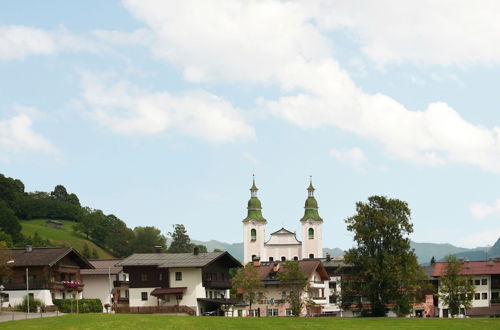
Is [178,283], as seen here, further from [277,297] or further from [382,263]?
[382,263]

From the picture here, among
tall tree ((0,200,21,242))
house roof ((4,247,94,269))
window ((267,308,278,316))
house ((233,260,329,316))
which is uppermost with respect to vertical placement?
tall tree ((0,200,21,242))

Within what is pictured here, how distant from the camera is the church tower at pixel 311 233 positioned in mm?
173375

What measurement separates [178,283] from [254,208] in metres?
90.1

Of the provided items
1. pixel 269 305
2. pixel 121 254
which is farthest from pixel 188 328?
pixel 121 254

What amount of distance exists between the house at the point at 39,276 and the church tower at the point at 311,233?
88.7 meters

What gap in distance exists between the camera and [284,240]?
175 meters

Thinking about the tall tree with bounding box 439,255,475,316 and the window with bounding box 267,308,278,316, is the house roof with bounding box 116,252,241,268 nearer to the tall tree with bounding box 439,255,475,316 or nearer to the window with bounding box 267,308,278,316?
the window with bounding box 267,308,278,316

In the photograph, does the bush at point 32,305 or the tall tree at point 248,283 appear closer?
the bush at point 32,305

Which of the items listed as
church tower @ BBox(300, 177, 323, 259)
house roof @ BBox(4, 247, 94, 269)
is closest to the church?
church tower @ BBox(300, 177, 323, 259)

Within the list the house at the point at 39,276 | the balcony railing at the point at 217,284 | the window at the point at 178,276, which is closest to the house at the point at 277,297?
the balcony railing at the point at 217,284

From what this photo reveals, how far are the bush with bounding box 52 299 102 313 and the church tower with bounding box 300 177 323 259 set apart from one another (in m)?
91.5

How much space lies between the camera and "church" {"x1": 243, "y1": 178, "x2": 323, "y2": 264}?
174 meters

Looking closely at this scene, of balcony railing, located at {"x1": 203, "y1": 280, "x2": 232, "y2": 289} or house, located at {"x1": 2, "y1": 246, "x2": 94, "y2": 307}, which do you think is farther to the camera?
balcony railing, located at {"x1": 203, "y1": 280, "x2": 232, "y2": 289}

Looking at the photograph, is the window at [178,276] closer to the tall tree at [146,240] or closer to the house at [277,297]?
the house at [277,297]
